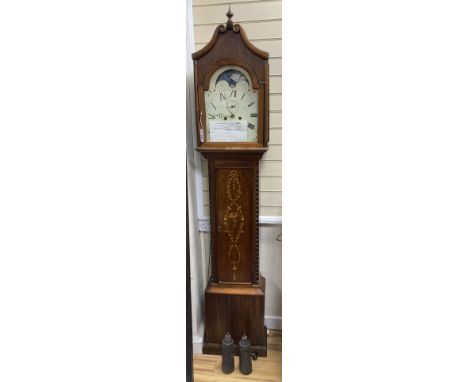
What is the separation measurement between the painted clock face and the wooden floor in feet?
3.70

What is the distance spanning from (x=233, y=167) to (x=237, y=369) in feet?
3.32

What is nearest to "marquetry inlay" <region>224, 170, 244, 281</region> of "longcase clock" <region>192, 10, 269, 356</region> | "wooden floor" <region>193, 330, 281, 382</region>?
"longcase clock" <region>192, 10, 269, 356</region>

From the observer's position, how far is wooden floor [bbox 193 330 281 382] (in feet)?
4.70

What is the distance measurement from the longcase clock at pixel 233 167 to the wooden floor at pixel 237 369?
0.15 ft

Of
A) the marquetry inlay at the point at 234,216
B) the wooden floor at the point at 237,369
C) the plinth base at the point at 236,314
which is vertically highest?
the marquetry inlay at the point at 234,216

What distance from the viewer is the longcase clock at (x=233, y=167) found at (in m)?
1.32

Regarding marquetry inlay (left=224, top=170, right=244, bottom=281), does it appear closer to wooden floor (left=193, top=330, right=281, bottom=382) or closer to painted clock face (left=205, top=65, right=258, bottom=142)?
painted clock face (left=205, top=65, right=258, bottom=142)

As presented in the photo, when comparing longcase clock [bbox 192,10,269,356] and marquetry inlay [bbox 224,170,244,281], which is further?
marquetry inlay [bbox 224,170,244,281]

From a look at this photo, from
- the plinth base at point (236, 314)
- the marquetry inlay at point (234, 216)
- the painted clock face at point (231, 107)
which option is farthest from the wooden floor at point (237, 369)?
the painted clock face at point (231, 107)

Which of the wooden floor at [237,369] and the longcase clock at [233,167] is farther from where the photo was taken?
the wooden floor at [237,369]

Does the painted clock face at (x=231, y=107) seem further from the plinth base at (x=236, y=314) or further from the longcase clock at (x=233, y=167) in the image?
the plinth base at (x=236, y=314)
